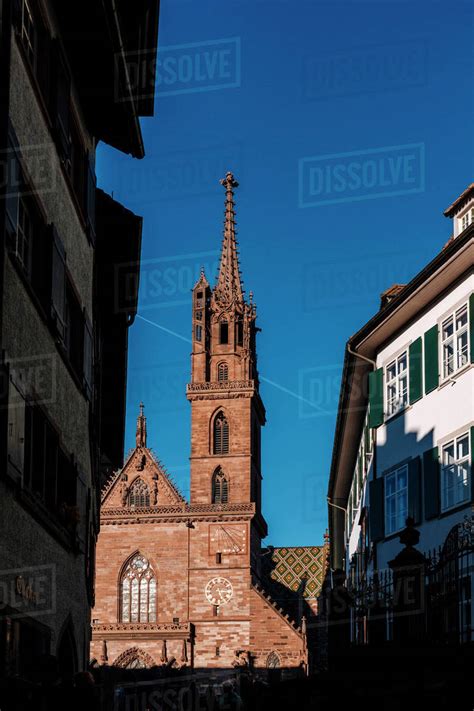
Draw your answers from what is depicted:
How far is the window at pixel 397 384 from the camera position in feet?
80.2

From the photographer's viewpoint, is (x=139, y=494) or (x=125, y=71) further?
(x=139, y=494)

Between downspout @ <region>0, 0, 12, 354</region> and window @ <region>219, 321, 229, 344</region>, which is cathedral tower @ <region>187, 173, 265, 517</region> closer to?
window @ <region>219, 321, 229, 344</region>

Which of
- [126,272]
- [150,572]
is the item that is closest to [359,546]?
[126,272]

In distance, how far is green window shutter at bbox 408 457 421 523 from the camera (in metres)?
22.5

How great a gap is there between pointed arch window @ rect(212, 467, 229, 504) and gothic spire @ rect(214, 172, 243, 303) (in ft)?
40.3

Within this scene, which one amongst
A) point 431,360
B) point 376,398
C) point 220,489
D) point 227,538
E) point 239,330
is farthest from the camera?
point 239,330

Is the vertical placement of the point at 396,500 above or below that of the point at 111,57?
below

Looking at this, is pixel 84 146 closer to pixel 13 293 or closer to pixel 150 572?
pixel 13 293

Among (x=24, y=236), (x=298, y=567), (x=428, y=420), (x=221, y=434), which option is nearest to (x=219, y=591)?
(x=221, y=434)

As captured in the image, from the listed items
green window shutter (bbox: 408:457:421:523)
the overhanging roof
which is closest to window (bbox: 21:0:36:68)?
the overhanging roof

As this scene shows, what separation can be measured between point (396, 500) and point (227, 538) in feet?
153

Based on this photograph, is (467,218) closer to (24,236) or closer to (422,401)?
(422,401)

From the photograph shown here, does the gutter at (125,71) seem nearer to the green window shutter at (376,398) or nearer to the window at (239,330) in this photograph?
the green window shutter at (376,398)

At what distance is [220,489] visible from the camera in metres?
72.9
